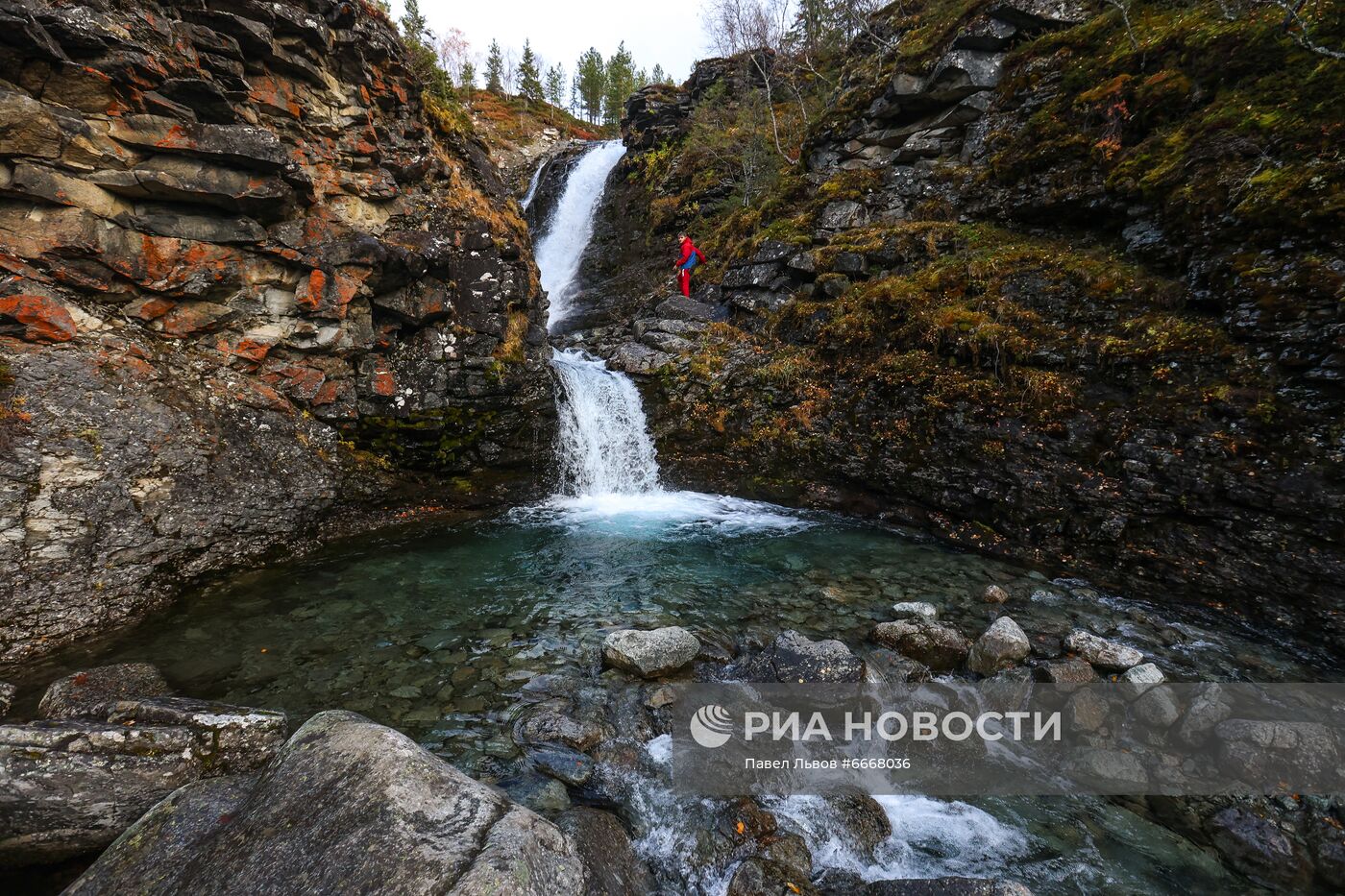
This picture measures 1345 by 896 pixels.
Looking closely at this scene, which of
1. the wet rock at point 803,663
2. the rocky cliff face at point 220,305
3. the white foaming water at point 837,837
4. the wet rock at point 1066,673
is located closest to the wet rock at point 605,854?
the white foaming water at point 837,837

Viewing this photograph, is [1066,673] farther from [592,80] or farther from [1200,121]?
[592,80]

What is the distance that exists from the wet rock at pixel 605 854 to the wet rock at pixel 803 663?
196cm

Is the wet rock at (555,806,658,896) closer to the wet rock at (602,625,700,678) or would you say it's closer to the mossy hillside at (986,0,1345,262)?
the wet rock at (602,625,700,678)

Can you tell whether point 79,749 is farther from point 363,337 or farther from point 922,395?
point 922,395

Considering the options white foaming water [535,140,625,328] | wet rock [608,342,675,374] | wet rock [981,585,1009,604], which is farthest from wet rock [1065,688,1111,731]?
white foaming water [535,140,625,328]

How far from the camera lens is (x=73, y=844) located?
9.26ft

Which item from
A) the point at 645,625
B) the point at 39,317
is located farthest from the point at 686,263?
the point at 39,317

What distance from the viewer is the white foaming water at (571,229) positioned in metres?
21.2

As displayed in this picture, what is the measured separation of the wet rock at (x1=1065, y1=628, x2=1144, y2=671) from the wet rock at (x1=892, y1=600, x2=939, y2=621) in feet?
4.33

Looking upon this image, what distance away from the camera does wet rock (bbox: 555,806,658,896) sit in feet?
9.97

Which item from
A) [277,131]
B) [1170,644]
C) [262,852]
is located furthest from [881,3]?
[262,852]

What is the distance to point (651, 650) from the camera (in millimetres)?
5082

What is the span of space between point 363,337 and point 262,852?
8.74 meters

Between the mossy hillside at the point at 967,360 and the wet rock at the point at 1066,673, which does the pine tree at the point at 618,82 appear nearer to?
the mossy hillside at the point at 967,360
